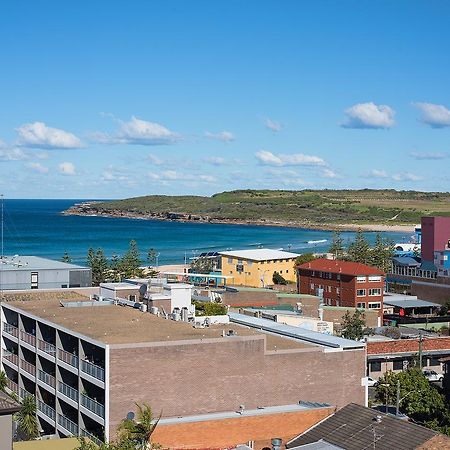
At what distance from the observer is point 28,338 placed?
137 feet

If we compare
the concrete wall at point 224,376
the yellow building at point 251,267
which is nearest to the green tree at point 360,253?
the yellow building at point 251,267

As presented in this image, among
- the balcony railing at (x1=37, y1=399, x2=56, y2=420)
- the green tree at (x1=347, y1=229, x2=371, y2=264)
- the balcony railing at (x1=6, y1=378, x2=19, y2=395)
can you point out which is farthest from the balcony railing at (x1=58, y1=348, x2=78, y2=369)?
the green tree at (x1=347, y1=229, x2=371, y2=264)

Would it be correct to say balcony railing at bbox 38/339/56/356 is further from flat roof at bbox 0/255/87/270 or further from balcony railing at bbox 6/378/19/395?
flat roof at bbox 0/255/87/270

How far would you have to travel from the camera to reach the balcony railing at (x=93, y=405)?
3303cm

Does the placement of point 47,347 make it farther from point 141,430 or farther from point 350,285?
point 350,285

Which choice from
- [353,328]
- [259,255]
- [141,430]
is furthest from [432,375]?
[259,255]

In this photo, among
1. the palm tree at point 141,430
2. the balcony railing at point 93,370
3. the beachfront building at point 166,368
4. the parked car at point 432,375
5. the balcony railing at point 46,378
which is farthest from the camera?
the parked car at point 432,375

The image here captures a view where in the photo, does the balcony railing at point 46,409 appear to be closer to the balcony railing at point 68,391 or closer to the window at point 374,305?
the balcony railing at point 68,391

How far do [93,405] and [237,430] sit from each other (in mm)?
5772

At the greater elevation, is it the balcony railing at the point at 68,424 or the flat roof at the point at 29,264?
the flat roof at the point at 29,264

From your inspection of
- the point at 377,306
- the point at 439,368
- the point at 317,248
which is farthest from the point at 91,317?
the point at 317,248

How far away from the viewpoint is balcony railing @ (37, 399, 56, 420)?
3827cm

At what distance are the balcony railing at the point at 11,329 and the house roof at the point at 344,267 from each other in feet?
132

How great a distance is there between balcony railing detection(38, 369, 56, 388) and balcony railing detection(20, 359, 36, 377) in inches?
33.4
